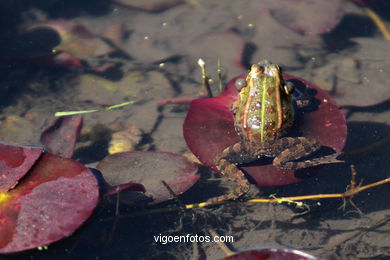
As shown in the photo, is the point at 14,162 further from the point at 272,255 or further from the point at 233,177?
the point at 272,255

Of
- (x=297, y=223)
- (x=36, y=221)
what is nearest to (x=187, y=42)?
(x=297, y=223)

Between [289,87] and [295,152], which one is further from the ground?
[289,87]

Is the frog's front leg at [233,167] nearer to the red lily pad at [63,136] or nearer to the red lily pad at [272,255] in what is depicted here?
the red lily pad at [272,255]

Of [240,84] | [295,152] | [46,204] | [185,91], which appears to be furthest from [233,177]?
[185,91]

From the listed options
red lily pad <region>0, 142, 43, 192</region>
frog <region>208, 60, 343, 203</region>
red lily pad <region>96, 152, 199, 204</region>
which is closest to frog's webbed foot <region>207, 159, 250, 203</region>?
frog <region>208, 60, 343, 203</region>

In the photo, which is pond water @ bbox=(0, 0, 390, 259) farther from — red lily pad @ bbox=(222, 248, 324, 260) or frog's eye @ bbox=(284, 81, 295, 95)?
red lily pad @ bbox=(222, 248, 324, 260)

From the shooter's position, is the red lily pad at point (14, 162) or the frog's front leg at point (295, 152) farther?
the frog's front leg at point (295, 152)

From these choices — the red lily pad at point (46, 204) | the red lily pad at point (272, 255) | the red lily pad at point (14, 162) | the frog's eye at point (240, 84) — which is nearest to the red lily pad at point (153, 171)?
the red lily pad at point (46, 204)

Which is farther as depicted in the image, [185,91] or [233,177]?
[185,91]
